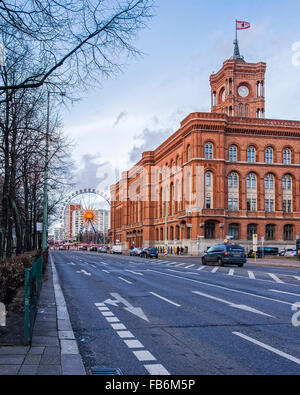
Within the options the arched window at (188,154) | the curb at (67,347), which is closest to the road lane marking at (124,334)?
the curb at (67,347)

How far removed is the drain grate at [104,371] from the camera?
227 inches

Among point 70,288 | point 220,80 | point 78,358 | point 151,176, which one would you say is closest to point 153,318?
point 78,358

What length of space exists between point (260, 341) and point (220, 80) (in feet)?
302

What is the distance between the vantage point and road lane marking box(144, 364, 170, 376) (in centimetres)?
581

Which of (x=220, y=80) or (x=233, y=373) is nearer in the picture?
(x=233, y=373)

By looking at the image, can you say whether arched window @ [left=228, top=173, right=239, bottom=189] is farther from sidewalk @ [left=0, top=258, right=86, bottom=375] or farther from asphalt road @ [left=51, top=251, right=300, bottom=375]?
sidewalk @ [left=0, top=258, right=86, bottom=375]

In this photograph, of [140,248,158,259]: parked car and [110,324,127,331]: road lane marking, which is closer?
[110,324,127,331]: road lane marking

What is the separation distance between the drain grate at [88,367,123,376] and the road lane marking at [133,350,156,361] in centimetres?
72

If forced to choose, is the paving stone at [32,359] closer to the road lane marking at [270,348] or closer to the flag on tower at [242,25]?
the road lane marking at [270,348]

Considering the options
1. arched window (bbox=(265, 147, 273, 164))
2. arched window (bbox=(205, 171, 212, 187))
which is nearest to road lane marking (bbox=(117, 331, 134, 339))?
arched window (bbox=(205, 171, 212, 187))

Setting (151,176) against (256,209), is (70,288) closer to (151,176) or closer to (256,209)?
(256,209)

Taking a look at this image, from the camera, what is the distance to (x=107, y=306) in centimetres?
1250
